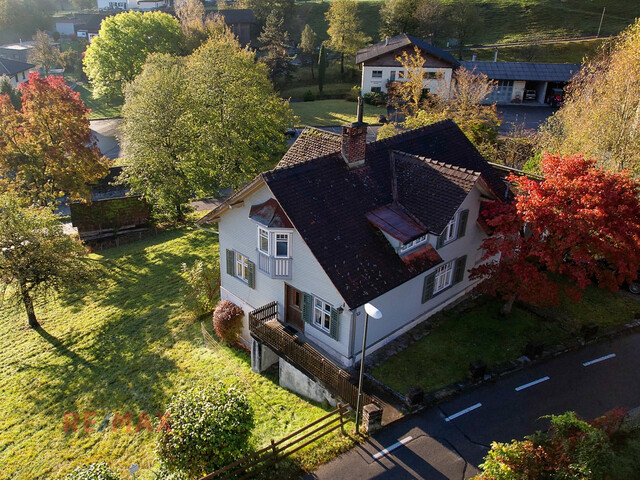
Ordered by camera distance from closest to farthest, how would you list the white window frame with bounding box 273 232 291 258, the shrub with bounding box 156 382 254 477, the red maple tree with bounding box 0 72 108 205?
the shrub with bounding box 156 382 254 477 → the white window frame with bounding box 273 232 291 258 → the red maple tree with bounding box 0 72 108 205

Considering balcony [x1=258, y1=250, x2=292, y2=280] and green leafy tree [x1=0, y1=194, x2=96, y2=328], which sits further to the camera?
green leafy tree [x1=0, y1=194, x2=96, y2=328]

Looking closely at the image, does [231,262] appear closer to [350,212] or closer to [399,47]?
[350,212]

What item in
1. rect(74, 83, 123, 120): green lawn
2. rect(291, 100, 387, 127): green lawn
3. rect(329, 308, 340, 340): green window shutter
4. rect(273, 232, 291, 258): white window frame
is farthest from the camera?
rect(74, 83, 123, 120): green lawn

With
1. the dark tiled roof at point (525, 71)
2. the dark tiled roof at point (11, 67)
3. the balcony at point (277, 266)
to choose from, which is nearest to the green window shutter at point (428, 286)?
the balcony at point (277, 266)

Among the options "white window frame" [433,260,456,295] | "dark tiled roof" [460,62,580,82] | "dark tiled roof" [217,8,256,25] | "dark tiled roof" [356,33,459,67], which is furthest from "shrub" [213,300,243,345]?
"dark tiled roof" [217,8,256,25]

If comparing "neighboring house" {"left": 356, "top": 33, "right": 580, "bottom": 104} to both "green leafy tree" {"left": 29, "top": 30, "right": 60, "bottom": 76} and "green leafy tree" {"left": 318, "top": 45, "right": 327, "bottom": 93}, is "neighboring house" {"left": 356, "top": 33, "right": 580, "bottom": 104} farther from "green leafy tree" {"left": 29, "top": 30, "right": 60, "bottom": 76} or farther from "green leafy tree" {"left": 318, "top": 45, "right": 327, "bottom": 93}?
"green leafy tree" {"left": 29, "top": 30, "right": 60, "bottom": 76}

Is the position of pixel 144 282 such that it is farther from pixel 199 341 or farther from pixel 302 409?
pixel 302 409

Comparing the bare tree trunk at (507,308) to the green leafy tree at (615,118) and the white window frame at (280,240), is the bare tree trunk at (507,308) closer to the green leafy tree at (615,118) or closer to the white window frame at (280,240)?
the white window frame at (280,240)

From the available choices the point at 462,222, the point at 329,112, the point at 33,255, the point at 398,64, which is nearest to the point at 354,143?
the point at 462,222
